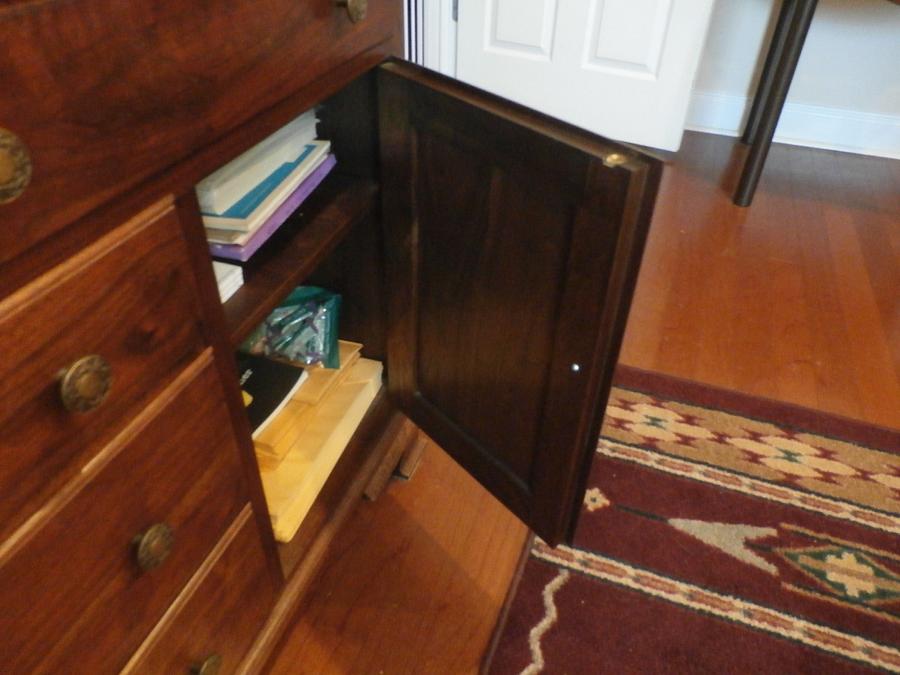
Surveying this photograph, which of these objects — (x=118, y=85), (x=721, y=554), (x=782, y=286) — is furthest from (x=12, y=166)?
(x=782, y=286)

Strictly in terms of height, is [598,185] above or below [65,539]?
above

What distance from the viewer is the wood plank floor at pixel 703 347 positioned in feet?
3.24

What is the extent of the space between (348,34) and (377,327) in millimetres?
459

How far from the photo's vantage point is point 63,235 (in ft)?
1.40

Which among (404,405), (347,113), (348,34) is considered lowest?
(404,405)

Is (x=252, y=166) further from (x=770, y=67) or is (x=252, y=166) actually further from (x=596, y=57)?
(x=770, y=67)

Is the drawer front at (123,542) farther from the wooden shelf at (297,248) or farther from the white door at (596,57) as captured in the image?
the white door at (596,57)

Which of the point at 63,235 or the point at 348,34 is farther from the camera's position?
the point at 348,34

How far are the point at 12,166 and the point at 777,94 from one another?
73.3 inches

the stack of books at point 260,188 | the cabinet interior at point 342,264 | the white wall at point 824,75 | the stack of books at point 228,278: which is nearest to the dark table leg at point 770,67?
the white wall at point 824,75

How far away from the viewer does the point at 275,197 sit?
0.76m

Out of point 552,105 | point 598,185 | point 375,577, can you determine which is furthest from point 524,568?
point 552,105

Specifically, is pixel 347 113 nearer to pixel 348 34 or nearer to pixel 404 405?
pixel 348 34

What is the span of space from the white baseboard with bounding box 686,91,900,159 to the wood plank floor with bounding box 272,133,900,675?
5 cm
